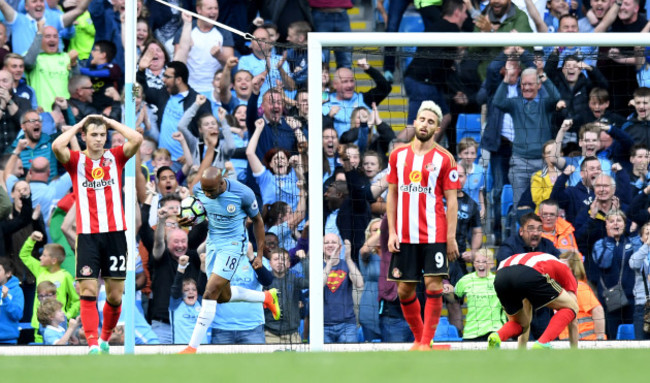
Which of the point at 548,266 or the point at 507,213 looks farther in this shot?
the point at 507,213

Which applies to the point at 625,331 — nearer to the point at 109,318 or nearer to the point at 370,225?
the point at 370,225

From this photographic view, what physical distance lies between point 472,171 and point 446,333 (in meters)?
1.48

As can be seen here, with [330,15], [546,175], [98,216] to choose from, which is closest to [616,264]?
[546,175]

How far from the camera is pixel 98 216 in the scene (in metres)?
8.13

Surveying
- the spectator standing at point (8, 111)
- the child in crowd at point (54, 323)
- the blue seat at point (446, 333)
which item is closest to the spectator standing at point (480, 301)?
the blue seat at point (446, 333)

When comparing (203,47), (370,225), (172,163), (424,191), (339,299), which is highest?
(203,47)

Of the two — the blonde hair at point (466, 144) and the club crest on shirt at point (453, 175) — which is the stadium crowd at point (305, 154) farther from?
the club crest on shirt at point (453, 175)

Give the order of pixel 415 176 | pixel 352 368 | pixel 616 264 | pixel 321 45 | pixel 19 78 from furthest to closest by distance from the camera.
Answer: pixel 19 78, pixel 616 264, pixel 321 45, pixel 415 176, pixel 352 368

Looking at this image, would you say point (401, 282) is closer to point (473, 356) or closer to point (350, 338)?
point (350, 338)

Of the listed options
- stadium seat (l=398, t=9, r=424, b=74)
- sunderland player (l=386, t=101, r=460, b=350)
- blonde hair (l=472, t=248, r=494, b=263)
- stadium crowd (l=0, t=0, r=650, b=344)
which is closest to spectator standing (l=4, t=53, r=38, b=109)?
stadium crowd (l=0, t=0, r=650, b=344)

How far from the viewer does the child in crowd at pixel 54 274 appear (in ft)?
32.3

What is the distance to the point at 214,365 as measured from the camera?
15.0 ft

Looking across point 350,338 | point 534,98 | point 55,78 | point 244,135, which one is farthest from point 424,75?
point 55,78

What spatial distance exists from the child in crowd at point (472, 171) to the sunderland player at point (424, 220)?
1.80 metres
